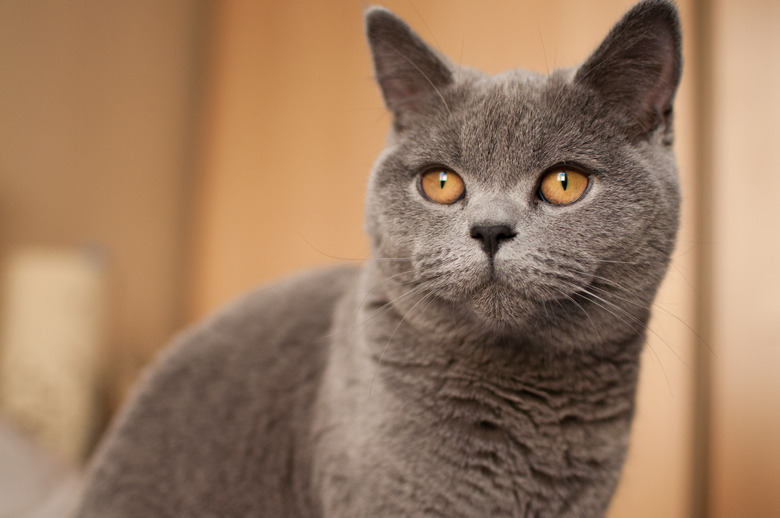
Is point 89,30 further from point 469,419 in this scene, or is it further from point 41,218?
point 469,419

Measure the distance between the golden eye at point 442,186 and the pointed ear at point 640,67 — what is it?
0.18m

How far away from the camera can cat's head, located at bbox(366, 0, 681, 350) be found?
0.62 meters

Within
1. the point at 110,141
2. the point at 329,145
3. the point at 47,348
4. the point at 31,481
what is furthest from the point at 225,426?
the point at 110,141

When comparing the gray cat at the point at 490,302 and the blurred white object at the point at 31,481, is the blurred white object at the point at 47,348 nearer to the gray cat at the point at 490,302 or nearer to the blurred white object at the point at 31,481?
the blurred white object at the point at 31,481

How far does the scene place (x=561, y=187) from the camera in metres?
0.65

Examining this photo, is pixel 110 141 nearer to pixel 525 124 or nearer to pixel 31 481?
pixel 31 481

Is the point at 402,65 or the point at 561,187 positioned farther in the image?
the point at 402,65

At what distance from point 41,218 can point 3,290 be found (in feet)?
1.15

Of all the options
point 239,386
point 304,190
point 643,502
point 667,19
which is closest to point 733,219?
point 643,502

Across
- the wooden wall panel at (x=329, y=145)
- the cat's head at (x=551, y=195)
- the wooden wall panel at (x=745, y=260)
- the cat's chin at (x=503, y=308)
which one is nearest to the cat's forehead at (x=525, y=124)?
the cat's head at (x=551, y=195)

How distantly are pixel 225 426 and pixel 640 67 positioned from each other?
74cm

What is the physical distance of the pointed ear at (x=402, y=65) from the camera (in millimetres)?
728

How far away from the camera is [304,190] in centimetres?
257

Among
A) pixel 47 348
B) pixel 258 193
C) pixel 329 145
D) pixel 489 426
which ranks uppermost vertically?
pixel 329 145
